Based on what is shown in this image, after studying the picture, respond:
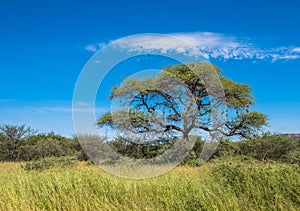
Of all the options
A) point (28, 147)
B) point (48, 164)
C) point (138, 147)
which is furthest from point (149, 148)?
point (28, 147)

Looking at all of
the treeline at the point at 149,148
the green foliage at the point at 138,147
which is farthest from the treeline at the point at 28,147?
the green foliage at the point at 138,147

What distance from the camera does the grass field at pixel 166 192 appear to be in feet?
21.1

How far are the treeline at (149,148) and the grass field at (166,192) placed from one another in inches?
187

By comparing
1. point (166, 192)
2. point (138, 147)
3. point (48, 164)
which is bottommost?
point (166, 192)

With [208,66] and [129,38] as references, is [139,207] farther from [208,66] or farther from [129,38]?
[208,66]

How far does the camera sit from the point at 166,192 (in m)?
7.36

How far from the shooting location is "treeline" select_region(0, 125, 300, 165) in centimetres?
1683

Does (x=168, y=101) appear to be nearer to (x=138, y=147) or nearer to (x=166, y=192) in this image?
(x=138, y=147)

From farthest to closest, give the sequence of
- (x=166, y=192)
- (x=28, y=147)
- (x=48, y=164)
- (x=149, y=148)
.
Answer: (x=28, y=147)
(x=149, y=148)
(x=48, y=164)
(x=166, y=192)

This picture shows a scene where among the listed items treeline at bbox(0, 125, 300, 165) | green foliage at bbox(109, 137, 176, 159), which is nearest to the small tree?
treeline at bbox(0, 125, 300, 165)

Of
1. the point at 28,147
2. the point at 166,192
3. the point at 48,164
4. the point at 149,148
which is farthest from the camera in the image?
the point at 28,147

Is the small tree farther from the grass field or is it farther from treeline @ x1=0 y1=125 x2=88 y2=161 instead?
the grass field

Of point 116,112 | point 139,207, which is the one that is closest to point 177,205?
point 139,207

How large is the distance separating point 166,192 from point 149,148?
31.8 feet
